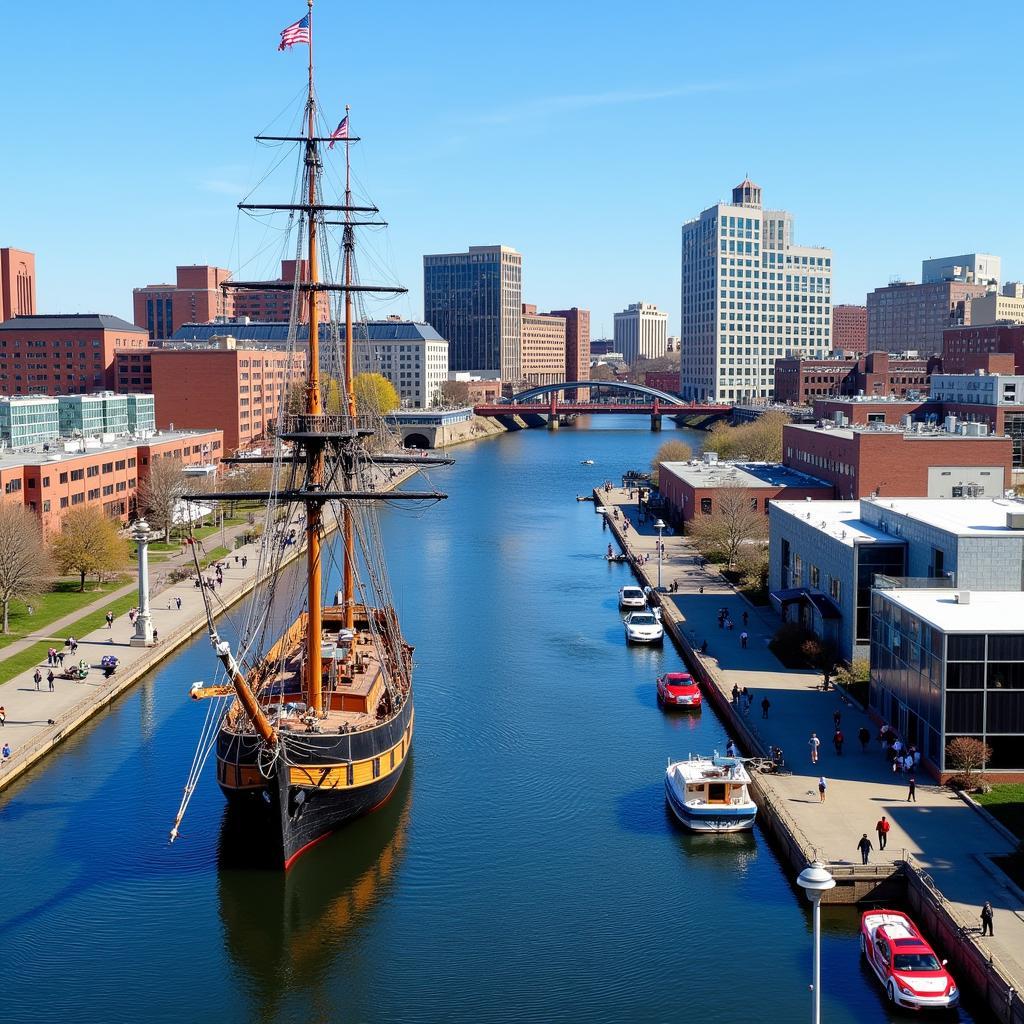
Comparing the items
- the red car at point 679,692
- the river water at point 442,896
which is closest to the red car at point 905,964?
the river water at point 442,896

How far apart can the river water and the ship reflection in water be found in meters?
0.06

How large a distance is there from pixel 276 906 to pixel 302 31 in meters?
23.5

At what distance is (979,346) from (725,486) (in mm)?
91030

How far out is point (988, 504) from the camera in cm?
5344

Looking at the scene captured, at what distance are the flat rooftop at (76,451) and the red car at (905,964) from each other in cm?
5494

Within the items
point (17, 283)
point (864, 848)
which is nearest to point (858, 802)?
point (864, 848)

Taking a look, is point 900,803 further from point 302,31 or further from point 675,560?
point 675,560

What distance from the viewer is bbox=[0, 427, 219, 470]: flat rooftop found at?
73.2m

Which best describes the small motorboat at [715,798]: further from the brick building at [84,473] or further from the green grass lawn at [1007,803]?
the brick building at [84,473]

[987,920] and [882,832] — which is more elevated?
[882,832]

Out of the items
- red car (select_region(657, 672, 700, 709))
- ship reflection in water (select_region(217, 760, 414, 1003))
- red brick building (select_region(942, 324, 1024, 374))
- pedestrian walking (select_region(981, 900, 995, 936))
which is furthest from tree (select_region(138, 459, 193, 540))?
red brick building (select_region(942, 324, 1024, 374))

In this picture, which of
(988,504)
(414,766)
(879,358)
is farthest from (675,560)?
(879,358)

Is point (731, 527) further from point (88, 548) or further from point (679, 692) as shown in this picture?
point (88, 548)

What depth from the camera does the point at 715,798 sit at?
34.7m
